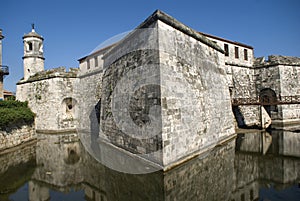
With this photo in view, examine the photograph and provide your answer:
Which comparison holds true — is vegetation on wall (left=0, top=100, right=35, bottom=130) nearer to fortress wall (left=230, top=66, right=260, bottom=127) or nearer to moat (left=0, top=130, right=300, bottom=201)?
moat (left=0, top=130, right=300, bottom=201)

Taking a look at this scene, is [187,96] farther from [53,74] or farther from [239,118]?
[53,74]

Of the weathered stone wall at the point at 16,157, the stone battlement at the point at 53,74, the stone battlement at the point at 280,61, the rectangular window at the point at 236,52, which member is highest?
the rectangular window at the point at 236,52

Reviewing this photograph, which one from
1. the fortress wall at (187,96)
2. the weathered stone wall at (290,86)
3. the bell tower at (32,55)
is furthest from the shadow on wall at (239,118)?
the bell tower at (32,55)

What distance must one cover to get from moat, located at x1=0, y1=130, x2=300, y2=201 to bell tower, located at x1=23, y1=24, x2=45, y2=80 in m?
10.7

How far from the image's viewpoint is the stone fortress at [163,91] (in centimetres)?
605

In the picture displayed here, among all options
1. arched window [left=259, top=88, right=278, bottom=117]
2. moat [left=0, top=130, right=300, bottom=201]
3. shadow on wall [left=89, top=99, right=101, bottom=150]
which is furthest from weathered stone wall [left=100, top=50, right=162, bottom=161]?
arched window [left=259, top=88, right=278, bottom=117]

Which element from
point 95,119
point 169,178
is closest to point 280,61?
point 95,119

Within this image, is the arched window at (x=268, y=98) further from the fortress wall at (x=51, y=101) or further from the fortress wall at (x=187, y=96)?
the fortress wall at (x=51, y=101)

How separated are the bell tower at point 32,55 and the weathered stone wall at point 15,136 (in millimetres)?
7181

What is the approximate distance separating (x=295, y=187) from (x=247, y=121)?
9.70m

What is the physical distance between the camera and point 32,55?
16625mm

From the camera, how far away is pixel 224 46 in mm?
14891

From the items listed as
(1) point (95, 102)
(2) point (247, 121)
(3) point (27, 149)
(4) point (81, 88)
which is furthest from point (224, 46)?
(3) point (27, 149)

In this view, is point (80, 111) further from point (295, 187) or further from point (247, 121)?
point (295, 187)
